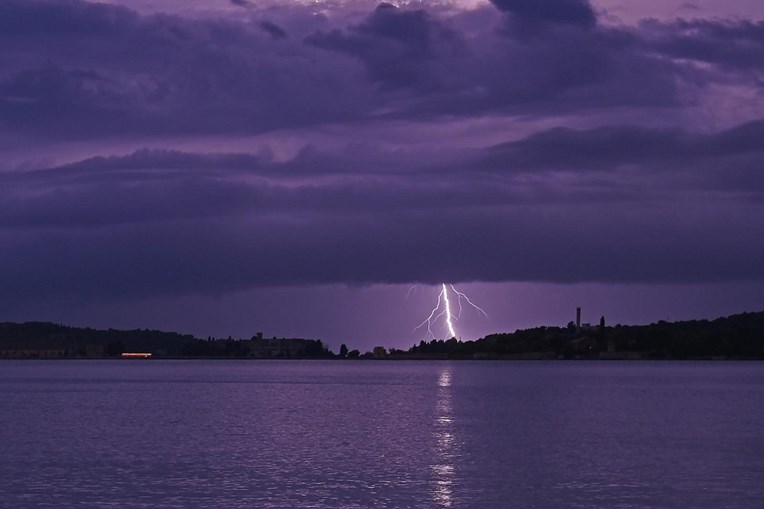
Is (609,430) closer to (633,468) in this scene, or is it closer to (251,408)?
(633,468)

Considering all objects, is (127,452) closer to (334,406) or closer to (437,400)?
(334,406)

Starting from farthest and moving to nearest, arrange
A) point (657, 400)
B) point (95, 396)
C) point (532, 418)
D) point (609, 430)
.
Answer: point (95, 396)
point (657, 400)
point (532, 418)
point (609, 430)

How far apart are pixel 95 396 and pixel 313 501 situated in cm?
11134

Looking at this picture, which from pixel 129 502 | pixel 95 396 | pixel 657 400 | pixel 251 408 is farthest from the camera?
pixel 95 396

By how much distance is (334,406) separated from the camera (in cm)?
11938

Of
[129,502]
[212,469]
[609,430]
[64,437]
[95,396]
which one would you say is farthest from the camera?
[95,396]

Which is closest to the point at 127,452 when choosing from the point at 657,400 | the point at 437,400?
the point at 437,400

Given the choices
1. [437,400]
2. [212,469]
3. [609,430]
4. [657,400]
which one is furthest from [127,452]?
[657,400]

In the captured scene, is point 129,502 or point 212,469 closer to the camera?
point 129,502

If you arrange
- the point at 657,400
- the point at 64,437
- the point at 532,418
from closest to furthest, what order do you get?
the point at 64,437 → the point at 532,418 → the point at 657,400

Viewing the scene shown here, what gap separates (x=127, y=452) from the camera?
66500 mm

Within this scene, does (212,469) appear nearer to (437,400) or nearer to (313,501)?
(313,501)

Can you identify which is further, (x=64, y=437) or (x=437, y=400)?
(x=437, y=400)

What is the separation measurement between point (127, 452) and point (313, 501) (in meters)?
23.3
